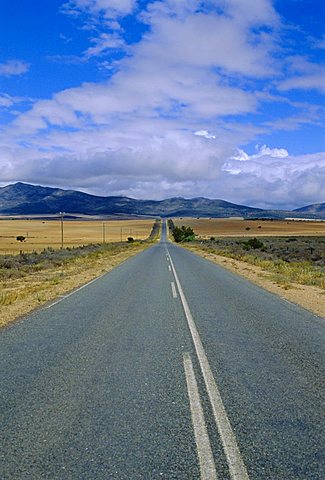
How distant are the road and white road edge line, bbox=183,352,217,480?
0.01m

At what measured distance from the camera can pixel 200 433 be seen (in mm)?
4492

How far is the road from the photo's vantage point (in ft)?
12.8

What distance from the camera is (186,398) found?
548cm

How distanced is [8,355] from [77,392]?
2.41 m

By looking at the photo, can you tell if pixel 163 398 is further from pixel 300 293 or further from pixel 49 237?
pixel 49 237

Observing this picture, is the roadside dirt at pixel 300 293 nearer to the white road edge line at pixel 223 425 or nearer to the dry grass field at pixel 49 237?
the white road edge line at pixel 223 425

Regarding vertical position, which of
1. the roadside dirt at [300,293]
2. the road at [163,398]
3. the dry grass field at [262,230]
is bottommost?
the roadside dirt at [300,293]

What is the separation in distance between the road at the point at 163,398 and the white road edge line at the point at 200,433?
12mm

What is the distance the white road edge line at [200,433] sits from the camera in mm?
3791

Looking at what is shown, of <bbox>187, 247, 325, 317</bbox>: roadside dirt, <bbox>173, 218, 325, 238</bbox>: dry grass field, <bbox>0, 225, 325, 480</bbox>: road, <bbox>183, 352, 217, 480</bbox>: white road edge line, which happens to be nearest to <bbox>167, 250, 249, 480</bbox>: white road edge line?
<bbox>0, 225, 325, 480</bbox>: road

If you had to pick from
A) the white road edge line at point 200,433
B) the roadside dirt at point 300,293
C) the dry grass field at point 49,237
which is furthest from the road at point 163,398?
the dry grass field at point 49,237

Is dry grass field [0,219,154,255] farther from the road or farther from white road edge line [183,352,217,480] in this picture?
white road edge line [183,352,217,480]

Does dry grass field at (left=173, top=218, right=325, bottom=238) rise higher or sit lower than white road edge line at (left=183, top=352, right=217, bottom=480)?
higher

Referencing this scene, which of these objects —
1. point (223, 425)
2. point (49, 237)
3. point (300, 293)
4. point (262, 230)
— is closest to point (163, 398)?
point (223, 425)
